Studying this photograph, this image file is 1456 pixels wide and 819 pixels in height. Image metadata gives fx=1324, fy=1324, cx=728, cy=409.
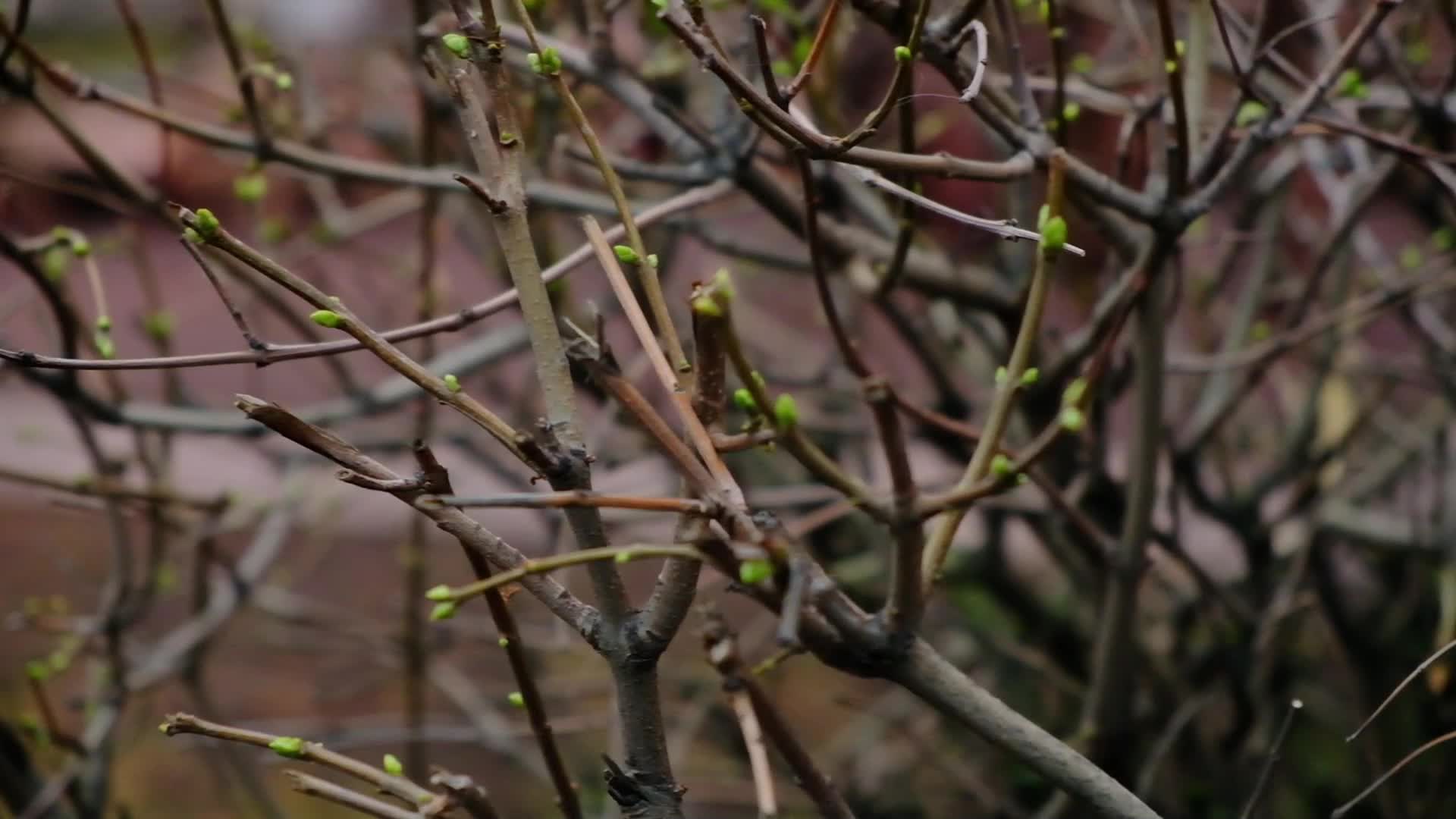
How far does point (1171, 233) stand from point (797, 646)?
43 cm

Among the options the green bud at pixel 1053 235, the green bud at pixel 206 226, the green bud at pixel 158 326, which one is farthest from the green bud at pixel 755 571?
the green bud at pixel 158 326

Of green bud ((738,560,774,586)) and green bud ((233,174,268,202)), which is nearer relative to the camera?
green bud ((738,560,774,586))

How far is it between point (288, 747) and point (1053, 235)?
1.25ft

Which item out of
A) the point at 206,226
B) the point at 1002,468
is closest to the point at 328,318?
the point at 206,226

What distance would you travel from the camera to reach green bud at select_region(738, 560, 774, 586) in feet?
1.49

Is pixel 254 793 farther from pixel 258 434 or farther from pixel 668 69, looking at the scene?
pixel 668 69

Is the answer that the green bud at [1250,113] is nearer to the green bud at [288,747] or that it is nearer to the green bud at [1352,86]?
the green bud at [1352,86]

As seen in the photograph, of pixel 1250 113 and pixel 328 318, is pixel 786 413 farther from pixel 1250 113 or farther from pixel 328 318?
pixel 1250 113

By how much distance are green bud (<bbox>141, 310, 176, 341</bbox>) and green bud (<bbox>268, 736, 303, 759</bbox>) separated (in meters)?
0.87

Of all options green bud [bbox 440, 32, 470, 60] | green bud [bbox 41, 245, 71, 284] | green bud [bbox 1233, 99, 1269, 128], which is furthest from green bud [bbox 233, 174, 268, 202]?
green bud [bbox 1233, 99, 1269, 128]

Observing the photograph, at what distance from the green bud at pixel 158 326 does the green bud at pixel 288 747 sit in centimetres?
87

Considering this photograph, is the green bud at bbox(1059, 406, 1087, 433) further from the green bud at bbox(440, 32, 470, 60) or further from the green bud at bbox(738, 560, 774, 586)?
the green bud at bbox(440, 32, 470, 60)

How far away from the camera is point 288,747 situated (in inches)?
22.4

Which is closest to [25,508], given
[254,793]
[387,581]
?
[387,581]
